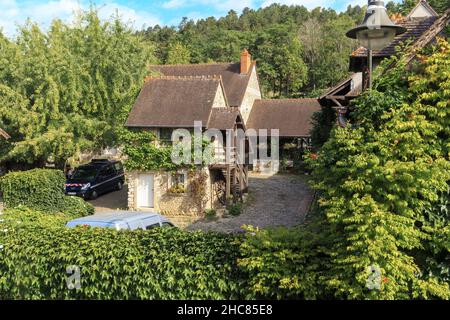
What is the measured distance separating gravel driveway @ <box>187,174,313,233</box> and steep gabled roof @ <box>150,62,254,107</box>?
23.9 ft

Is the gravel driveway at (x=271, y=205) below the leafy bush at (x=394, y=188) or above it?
below

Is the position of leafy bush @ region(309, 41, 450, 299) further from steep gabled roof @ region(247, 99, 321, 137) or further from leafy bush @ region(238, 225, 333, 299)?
steep gabled roof @ region(247, 99, 321, 137)

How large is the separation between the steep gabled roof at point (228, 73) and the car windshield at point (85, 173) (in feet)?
38.2

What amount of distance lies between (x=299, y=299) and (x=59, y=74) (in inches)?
749

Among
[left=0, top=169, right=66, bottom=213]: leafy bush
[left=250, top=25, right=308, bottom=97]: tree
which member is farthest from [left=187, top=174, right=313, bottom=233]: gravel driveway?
[left=250, top=25, right=308, bottom=97]: tree

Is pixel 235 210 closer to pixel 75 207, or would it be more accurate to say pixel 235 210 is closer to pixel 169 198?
pixel 169 198

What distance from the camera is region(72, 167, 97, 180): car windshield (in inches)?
939

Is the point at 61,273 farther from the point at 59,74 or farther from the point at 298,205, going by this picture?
the point at 59,74

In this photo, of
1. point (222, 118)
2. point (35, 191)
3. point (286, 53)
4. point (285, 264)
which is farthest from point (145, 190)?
point (286, 53)

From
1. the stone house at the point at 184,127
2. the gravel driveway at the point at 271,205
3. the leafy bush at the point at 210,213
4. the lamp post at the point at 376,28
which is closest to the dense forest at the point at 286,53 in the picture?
the gravel driveway at the point at 271,205

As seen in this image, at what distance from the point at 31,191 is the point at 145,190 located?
232 inches

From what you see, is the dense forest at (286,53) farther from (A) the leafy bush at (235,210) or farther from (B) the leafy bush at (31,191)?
(B) the leafy bush at (31,191)

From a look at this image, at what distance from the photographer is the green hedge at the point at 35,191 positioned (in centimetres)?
1650

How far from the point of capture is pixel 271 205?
21.7 m
